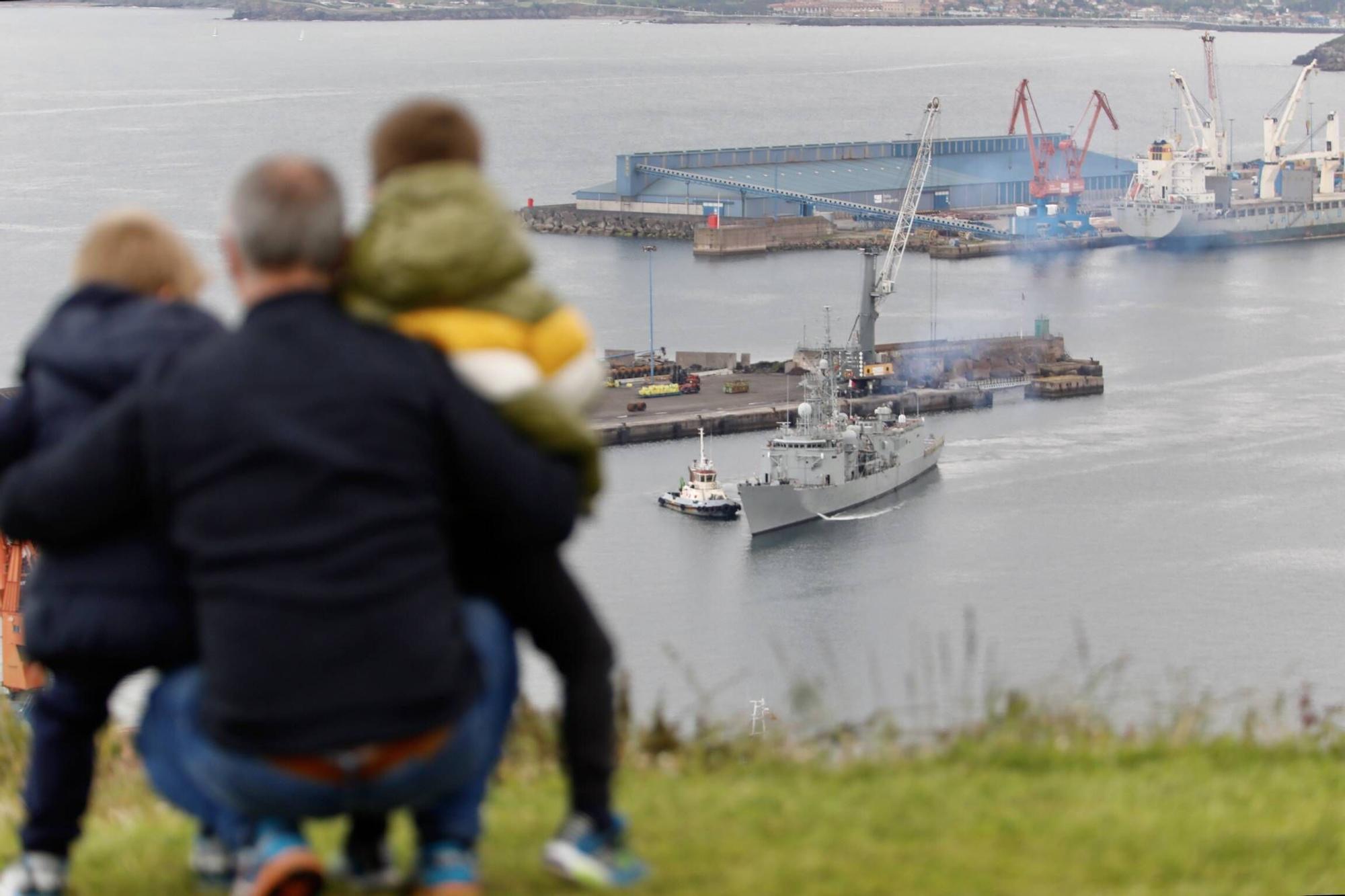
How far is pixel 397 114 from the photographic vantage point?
1.61 m

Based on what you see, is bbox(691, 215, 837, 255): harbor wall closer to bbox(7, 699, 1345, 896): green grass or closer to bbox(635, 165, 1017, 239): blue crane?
bbox(635, 165, 1017, 239): blue crane

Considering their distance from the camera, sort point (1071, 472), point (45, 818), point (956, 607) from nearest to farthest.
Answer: point (45, 818)
point (956, 607)
point (1071, 472)

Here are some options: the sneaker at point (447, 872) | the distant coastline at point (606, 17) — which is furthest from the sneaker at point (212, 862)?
the distant coastline at point (606, 17)

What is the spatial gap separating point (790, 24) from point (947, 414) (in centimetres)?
10836

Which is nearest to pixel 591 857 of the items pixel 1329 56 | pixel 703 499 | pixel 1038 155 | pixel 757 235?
pixel 703 499

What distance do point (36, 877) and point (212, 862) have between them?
0.47ft

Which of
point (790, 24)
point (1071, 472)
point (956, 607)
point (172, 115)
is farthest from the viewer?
point (790, 24)

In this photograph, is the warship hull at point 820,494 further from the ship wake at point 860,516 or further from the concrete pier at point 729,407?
the concrete pier at point 729,407

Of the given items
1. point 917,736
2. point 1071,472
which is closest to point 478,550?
point 917,736

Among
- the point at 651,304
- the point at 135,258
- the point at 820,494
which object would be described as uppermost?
the point at 135,258

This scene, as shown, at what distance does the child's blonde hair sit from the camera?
1714 millimetres

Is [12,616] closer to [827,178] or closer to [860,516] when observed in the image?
[860,516]

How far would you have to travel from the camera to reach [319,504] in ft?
4.83

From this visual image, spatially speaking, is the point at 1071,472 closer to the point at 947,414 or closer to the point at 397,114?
the point at 947,414
